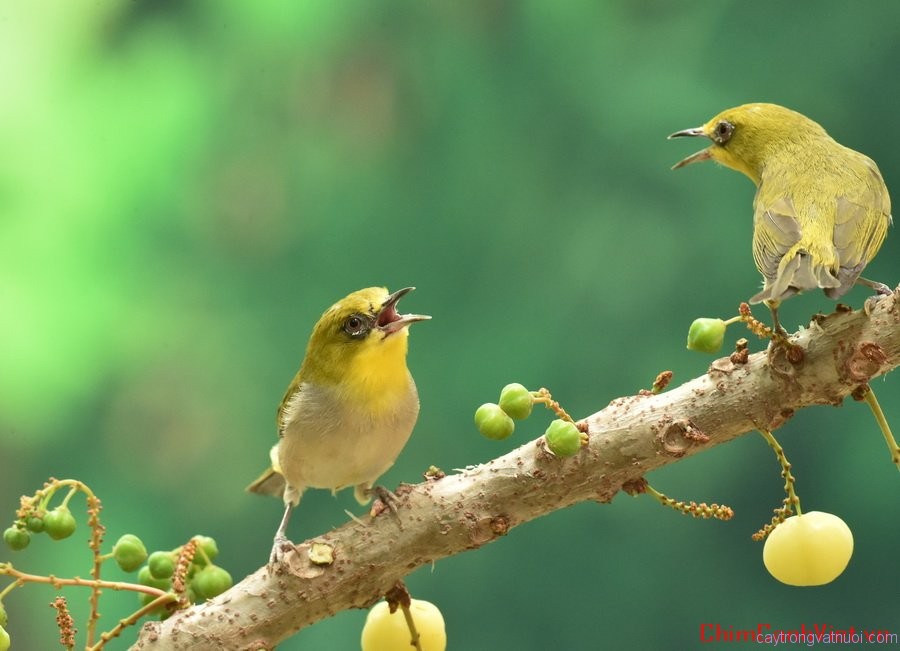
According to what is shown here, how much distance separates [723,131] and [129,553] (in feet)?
5.41

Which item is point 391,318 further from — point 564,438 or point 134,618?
point 134,618

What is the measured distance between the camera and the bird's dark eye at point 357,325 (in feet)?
7.59

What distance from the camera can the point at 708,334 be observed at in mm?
1741

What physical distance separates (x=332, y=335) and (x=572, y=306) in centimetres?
153

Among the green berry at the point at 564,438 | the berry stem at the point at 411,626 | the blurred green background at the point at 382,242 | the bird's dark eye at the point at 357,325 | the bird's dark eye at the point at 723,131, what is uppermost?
the blurred green background at the point at 382,242

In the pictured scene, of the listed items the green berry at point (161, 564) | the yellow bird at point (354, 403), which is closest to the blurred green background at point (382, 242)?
the yellow bird at point (354, 403)

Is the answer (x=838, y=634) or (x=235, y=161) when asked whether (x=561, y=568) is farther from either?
(x=235, y=161)

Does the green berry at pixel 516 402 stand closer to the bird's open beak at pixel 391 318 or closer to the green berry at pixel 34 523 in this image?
the bird's open beak at pixel 391 318

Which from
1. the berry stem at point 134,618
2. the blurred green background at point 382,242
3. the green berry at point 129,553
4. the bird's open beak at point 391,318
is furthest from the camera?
the blurred green background at point 382,242

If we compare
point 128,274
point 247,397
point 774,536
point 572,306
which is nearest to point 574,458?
point 774,536

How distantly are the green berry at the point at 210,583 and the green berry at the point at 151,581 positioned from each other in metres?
0.06

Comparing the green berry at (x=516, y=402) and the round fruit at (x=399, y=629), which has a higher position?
the green berry at (x=516, y=402)

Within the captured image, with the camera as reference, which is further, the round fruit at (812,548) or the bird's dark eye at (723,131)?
the bird's dark eye at (723,131)

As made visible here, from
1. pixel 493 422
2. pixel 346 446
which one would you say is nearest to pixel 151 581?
pixel 346 446
